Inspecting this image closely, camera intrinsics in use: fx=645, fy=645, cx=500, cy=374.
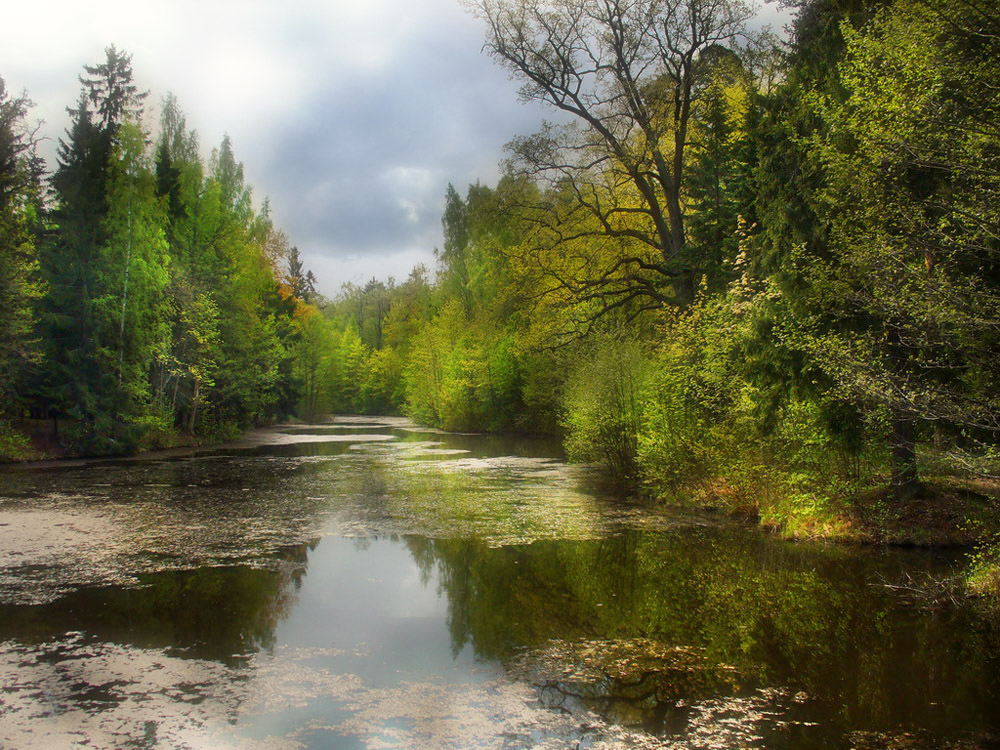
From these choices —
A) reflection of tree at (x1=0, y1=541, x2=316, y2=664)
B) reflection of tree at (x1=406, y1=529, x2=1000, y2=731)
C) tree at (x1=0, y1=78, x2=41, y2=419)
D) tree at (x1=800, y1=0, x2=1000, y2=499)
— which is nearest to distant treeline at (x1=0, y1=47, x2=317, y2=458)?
tree at (x1=0, y1=78, x2=41, y2=419)

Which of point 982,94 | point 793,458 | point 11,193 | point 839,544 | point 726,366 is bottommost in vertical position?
point 839,544

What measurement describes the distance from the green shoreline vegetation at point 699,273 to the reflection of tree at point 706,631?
1344mm

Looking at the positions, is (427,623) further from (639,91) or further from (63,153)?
(63,153)

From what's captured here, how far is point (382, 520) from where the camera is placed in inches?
479

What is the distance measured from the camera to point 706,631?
6.47 meters

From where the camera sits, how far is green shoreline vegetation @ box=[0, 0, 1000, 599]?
671cm

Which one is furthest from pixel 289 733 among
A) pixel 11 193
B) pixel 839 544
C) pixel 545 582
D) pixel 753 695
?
pixel 11 193

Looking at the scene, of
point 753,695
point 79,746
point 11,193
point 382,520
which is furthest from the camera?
point 11,193

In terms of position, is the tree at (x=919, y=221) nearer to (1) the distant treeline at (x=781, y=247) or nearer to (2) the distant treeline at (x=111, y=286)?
(1) the distant treeline at (x=781, y=247)

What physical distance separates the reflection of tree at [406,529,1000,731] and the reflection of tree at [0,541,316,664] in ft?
6.51

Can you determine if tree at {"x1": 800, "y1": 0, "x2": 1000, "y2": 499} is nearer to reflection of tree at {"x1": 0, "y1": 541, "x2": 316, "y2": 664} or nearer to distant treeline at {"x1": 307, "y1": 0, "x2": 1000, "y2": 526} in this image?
distant treeline at {"x1": 307, "y1": 0, "x2": 1000, "y2": 526}

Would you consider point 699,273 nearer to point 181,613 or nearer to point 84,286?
point 181,613

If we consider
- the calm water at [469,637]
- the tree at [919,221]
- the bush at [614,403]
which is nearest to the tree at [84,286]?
the calm water at [469,637]

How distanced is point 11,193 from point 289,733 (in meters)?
22.6
